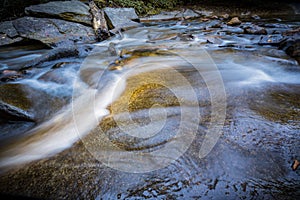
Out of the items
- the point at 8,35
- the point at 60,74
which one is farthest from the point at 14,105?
the point at 8,35

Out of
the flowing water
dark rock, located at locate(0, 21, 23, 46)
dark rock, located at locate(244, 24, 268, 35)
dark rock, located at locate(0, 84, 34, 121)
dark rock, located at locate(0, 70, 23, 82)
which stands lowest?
the flowing water

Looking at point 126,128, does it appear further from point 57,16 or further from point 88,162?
point 57,16

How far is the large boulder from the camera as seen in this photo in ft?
23.1

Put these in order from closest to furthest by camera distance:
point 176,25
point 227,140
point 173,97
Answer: point 227,140 < point 173,97 < point 176,25

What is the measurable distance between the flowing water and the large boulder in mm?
4113

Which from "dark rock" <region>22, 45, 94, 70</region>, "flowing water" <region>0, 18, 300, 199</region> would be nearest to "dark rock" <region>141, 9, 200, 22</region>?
"dark rock" <region>22, 45, 94, 70</region>

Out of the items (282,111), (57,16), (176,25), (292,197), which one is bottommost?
(292,197)

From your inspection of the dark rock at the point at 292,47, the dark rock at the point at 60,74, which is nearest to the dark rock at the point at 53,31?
the dark rock at the point at 60,74

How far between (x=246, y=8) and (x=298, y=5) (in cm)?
387

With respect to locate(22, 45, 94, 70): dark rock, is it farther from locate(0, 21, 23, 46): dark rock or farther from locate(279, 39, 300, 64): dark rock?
locate(279, 39, 300, 64): dark rock

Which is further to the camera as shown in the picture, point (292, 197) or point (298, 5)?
point (298, 5)

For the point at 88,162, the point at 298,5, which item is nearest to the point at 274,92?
the point at 88,162

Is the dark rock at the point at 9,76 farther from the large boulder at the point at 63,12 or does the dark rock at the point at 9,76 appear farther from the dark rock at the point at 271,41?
the dark rock at the point at 271,41

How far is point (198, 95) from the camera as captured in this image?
109 inches
